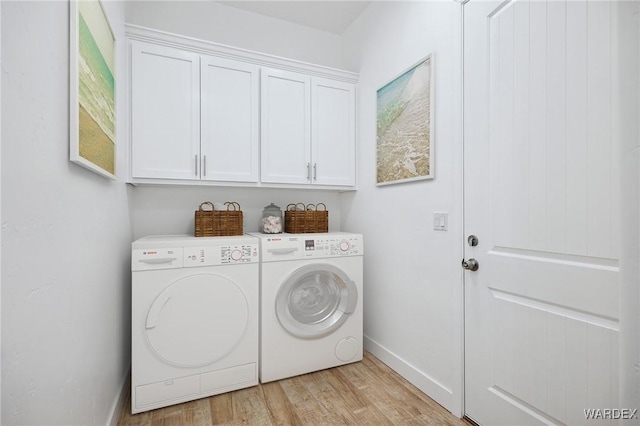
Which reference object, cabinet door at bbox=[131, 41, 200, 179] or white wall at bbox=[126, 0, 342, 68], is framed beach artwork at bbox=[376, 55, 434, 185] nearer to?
white wall at bbox=[126, 0, 342, 68]

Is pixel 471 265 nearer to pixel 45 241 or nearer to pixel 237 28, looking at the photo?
pixel 45 241

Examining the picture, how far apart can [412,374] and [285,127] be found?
1.94 meters

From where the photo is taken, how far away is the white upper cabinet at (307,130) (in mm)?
2365

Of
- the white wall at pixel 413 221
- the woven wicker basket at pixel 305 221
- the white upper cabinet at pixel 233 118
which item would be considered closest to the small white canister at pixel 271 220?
the woven wicker basket at pixel 305 221

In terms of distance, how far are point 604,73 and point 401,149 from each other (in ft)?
3.71

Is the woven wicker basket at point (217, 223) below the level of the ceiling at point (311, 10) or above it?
below

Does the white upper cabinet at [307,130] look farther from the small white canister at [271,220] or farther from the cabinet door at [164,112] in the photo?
the cabinet door at [164,112]

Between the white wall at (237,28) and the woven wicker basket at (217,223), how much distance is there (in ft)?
4.74

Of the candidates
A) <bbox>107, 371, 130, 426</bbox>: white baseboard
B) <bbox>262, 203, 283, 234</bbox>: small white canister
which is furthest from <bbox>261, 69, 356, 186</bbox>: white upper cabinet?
<bbox>107, 371, 130, 426</bbox>: white baseboard

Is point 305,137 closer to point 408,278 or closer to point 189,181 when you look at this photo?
point 189,181

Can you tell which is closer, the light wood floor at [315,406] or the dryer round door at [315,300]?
the light wood floor at [315,406]

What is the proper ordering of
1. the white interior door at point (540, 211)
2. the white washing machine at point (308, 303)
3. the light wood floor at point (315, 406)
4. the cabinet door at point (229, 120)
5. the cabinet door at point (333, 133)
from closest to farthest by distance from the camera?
the white interior door at point (540, 211) → the light wood floor at point (315, 406) → the white washing machine at point (308, 303) → the cabinet door at point (229, 120) → the cabinet door at point (333, 133)

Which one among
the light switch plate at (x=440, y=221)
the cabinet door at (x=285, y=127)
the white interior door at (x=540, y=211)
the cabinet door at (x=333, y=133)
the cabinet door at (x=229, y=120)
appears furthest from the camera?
the cabinet door at (x=333, y=133)

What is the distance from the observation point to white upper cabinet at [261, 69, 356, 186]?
7.76 feet
